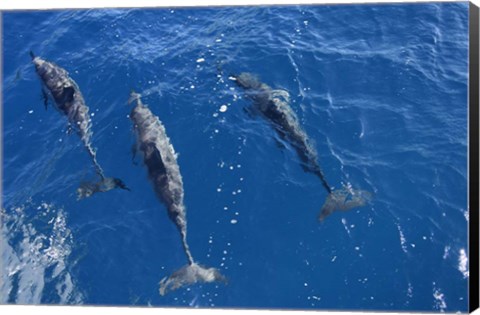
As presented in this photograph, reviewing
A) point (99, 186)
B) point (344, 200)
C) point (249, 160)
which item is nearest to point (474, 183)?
point (344, 200)

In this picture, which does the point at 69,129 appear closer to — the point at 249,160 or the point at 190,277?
the point at 249,160

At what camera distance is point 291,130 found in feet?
51.1

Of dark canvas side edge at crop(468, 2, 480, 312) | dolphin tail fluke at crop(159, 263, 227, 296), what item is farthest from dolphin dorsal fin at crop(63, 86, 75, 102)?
dark canvas side edge at crop(468, 2, 480, 312)

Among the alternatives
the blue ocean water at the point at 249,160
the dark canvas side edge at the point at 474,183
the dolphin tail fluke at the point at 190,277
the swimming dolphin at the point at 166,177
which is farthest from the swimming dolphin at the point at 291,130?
the dolphin tail fluke at the point at 190,277

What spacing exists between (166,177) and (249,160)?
2.29 metres

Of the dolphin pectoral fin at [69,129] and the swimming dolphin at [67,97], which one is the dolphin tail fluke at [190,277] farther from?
the dolphin pectoral fin at [69,129]

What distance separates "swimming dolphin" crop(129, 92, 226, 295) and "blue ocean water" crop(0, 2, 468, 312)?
21cm

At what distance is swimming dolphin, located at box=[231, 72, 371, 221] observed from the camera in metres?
14.2

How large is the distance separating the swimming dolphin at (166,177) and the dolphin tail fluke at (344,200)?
123 inches

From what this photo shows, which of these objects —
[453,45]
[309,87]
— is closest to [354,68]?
[309,87]

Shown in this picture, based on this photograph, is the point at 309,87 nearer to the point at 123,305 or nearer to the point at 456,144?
the point at 456,144

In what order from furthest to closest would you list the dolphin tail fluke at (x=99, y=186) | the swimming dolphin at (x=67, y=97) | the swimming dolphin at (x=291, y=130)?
the swimming dolphin at (x=67, y=97) → the dolphin tail fluke at (x=99, y=186) → the swimming dolphin at (x=291, y=130)

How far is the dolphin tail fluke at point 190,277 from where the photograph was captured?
13375 millimetres

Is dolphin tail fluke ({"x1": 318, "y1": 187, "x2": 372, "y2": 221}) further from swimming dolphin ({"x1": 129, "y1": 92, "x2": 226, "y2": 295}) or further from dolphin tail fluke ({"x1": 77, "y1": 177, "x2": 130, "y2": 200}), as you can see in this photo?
dolphin tail fluke ({"x1": 77, "y1": 177, "x2": 130, "y2": 200})
